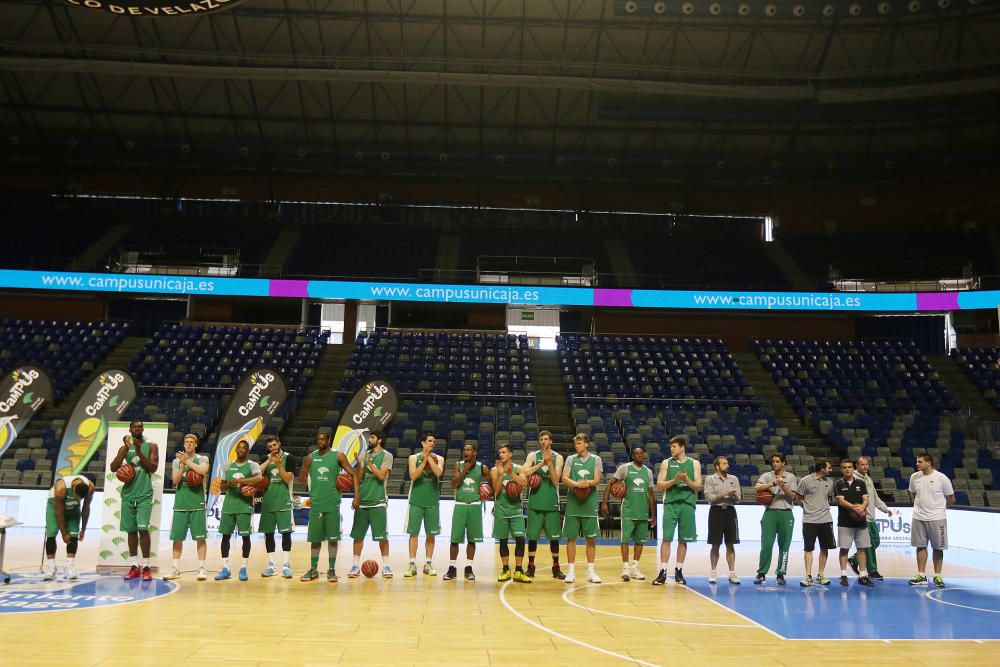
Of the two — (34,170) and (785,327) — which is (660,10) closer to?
(785,327)

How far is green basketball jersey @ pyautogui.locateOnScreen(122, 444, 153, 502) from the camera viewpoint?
420 inches

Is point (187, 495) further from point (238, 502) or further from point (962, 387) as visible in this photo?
point (962, 387)

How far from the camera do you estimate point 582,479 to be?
1116 cm

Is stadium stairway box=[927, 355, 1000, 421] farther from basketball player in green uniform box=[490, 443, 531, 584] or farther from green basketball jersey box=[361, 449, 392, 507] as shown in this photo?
green basketball jersey box=[361, 449, 392, 507]

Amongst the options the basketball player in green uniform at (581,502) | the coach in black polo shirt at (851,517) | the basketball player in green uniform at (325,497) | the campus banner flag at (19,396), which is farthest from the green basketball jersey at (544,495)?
the campus banner flag at (19,396)

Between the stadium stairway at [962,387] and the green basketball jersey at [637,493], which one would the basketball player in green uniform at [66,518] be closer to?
the green basketball jersey at [637,493]

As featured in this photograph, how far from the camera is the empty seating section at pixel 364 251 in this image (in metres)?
29.5

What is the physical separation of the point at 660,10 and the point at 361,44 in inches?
387

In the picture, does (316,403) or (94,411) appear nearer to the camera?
(94,411)

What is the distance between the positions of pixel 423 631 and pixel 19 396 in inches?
500

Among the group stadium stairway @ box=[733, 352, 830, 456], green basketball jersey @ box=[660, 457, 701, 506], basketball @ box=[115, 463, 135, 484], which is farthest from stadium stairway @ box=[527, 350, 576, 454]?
basketball @ box=[115, 463, 135, 484]

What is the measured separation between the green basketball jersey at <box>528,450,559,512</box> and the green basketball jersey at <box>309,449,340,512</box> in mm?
2701

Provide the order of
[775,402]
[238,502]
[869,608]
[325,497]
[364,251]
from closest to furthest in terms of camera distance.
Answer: [869,608], [238,502], [325,497], [775,402], [364,251]

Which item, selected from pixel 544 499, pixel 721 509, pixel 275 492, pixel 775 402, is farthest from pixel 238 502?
pixel 775 402
